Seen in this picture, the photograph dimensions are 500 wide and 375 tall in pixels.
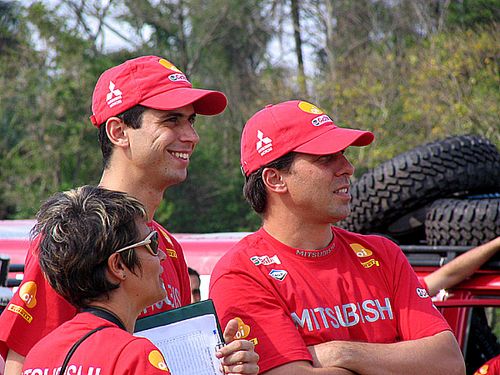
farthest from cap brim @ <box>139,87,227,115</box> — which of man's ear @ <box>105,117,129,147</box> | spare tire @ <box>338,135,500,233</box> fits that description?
spare tire @ <box>338,135,500,233</box>

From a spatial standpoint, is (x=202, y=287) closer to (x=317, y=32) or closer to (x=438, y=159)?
(x=438, y=159)

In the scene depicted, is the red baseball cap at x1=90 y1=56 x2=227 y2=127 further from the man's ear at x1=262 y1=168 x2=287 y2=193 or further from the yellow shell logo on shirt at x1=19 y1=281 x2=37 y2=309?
the yellow shell logo on shirt at x1=19 y1=281 x2=37 y2=309

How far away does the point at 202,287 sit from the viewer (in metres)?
5.95

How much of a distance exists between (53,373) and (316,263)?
1.21 m

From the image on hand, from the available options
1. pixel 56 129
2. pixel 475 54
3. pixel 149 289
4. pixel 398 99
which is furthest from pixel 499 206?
pixel 56 129

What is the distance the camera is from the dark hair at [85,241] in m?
2.44

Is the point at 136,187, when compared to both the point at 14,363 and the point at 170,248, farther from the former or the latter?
the point at 14,363

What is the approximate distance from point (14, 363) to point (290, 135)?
128cm

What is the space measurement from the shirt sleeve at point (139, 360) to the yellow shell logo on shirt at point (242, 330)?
81 centimetres

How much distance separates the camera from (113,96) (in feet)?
10.7

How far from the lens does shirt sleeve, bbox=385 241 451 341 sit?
3.18 metres

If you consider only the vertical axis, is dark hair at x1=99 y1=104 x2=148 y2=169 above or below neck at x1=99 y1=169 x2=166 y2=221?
above

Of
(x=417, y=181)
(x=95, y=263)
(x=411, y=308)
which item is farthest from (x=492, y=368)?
(x=95, y=263)

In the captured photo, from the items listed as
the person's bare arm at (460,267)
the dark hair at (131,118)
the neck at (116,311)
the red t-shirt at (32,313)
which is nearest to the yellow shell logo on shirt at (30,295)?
the red t-shirt at (32,313)
